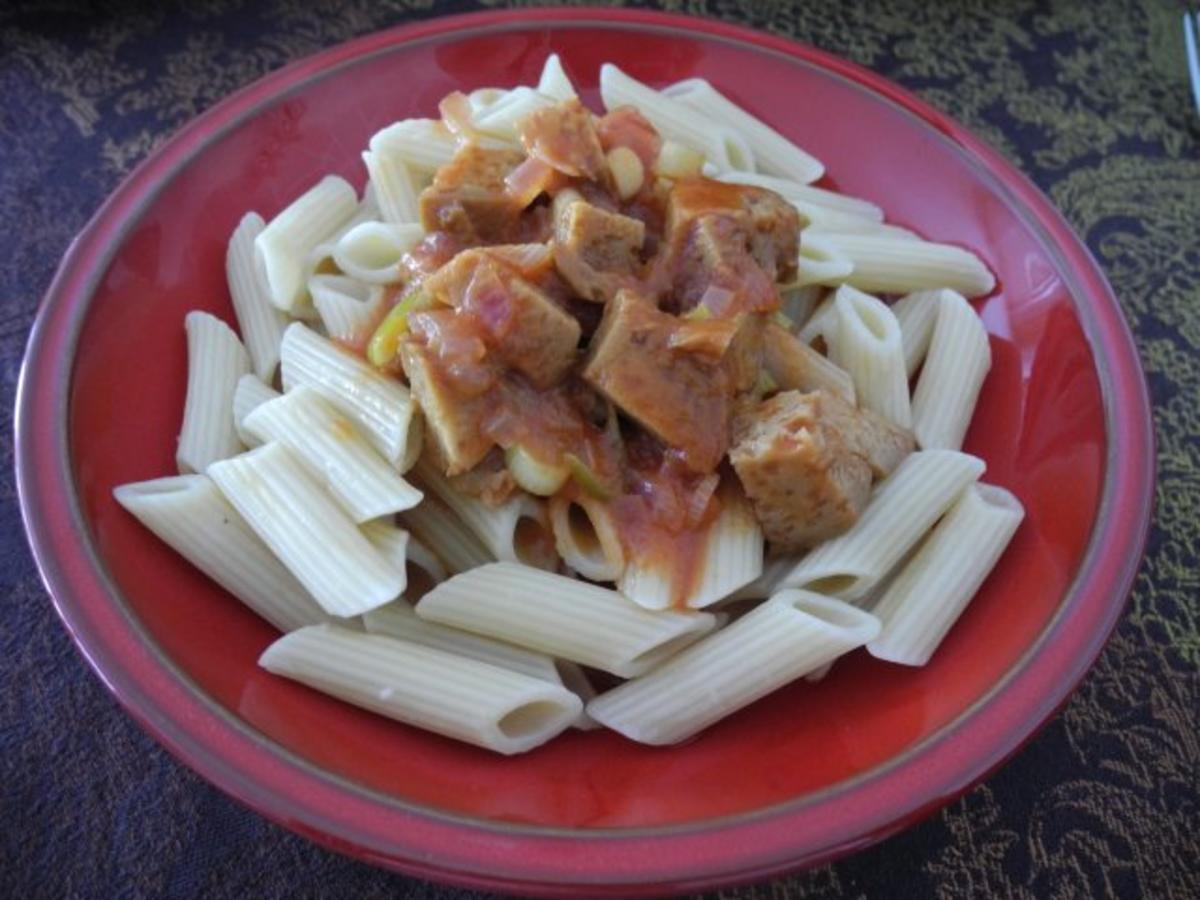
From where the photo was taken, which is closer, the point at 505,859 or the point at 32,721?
the point at 505,859

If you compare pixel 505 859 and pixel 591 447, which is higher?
pixel 591 447

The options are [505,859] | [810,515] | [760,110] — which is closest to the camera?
[505,859]

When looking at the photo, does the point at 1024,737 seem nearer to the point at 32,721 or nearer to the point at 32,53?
the point at 32,721

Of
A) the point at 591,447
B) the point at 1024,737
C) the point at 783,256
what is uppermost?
the point at 783,256

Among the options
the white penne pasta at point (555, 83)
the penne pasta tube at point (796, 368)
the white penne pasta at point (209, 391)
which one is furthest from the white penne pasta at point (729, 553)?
the white penne pasta at point (555, 83)

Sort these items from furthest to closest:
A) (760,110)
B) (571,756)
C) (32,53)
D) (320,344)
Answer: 1. (32,53)
2. (760,110)
3. (320,344)
4. (571,756)

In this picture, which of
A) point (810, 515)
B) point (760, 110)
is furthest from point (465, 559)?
point (760, 110)

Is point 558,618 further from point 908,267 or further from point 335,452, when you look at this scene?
point 908,267

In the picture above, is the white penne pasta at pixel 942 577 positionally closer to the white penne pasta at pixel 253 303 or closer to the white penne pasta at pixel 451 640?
the white penne pasta at pixel 451 640
